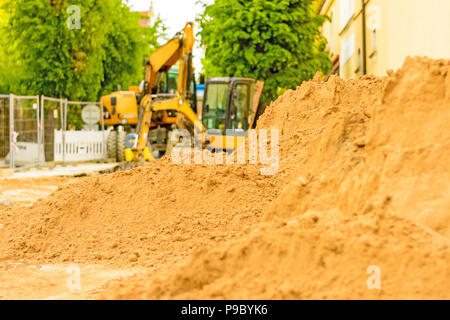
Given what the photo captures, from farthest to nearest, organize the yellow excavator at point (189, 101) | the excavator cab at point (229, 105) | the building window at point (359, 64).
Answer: the building window at point (359, 64), the excavator cab at point (229, 105), the yellow excavator at point (189, 101)

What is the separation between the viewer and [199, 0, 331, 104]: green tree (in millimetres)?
21016

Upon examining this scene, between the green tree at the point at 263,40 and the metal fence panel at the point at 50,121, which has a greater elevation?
the green tree at the point at 263,40

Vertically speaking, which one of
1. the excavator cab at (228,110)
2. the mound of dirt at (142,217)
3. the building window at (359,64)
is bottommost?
the mound of dirt at (142,217)

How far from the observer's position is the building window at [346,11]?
2311 cm

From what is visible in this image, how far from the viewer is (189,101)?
17.8 m

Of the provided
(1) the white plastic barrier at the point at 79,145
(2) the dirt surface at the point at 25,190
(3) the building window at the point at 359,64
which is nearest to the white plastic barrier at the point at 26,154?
(1) the white plastic barrier at the point at 79,145

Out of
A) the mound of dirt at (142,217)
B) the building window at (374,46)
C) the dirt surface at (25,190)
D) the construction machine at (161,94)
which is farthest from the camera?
the building window at (374,46)

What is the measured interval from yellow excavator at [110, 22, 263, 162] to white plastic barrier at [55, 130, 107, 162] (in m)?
4.31

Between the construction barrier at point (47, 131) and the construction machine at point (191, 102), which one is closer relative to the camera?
the construction machine at point (191, 102)

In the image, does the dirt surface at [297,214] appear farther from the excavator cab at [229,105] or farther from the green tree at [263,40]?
the green tree at [263,40]

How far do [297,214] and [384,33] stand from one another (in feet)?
44.8

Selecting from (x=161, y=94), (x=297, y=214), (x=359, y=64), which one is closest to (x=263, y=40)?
(x=359, y=64)

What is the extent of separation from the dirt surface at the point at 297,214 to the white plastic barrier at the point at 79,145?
A: 14.4 metres

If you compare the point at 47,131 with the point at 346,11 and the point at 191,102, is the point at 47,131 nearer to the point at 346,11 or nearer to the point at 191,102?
the point at 191,102
